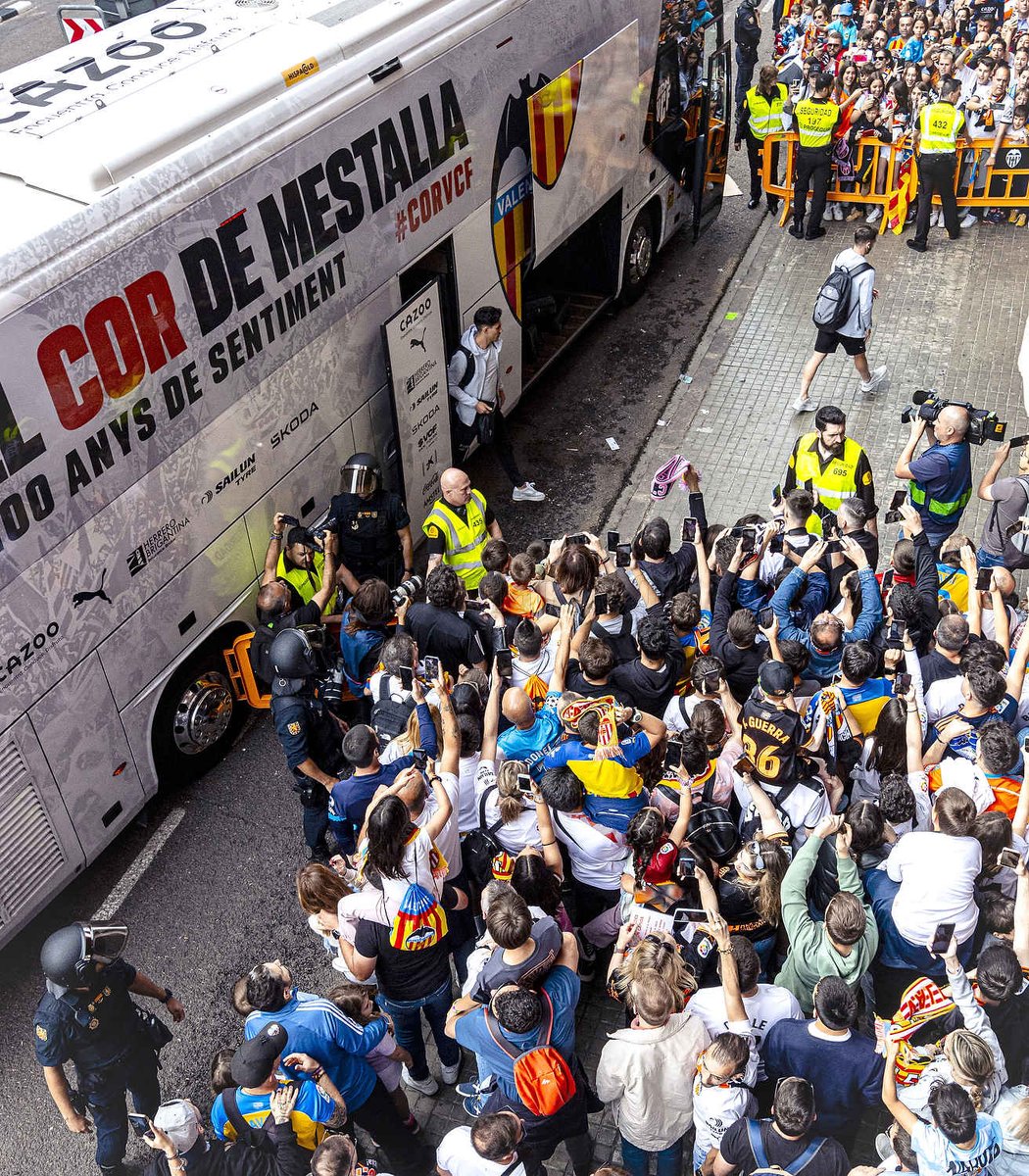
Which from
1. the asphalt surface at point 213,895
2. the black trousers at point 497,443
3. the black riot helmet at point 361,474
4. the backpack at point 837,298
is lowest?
the asphalt surface at point 213,895

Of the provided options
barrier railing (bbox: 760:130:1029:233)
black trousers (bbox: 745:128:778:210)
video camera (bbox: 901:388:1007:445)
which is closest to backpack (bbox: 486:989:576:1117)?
video camera (bbox: 901:388:1007:445)

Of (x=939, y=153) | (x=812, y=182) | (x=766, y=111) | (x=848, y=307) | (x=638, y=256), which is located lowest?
(x=638, y=256)

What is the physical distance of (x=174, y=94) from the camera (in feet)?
21.2

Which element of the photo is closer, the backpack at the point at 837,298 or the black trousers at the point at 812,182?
the backpack at the point at 837,298

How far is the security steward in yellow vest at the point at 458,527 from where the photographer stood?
7.30 meters

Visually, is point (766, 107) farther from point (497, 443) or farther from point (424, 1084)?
point (424, 1084)

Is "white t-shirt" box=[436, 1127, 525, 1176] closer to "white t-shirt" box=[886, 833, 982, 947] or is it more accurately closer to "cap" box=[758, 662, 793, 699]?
"white t-shirt" box=[886, 833, 982, 947]

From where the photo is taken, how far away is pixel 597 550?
6953 millimetres

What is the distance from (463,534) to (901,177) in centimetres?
919

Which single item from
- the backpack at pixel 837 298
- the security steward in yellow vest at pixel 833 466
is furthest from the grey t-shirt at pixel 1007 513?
the backpack at pixel 837 298

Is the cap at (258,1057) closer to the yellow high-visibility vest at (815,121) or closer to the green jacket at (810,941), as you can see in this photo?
the green jacket at (810,941)

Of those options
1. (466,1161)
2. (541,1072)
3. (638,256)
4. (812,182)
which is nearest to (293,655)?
(541,1072)

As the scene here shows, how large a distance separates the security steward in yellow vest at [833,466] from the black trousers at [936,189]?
675 centimetres

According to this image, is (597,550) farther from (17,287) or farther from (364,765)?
(17,287)
